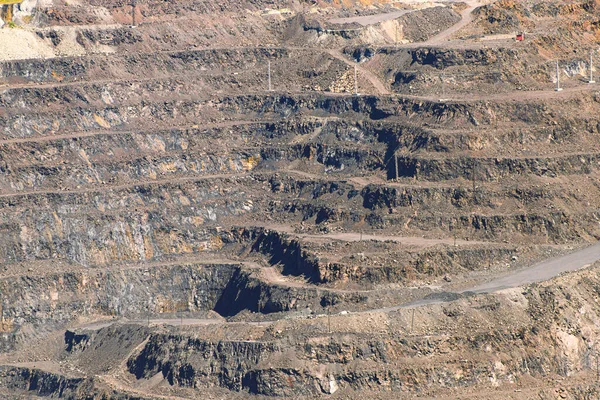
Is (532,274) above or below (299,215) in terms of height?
above

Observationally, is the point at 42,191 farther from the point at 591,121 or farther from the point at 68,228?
the point at 591,121

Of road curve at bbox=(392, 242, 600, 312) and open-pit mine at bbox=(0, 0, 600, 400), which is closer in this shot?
open-pit mine at bbox=(0, 0, 600, 400)

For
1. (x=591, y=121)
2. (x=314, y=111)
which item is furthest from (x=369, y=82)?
(x=591, y=121)

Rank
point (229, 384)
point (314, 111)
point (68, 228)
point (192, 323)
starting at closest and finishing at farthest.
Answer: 1. point (229, 384)
2. point (192, 323)
3. point (68, 228)
4. point (314, 111)

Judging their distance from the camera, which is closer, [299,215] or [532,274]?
[532,274]

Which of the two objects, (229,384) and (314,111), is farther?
(314,111)

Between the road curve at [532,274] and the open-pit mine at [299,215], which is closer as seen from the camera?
the open-pit mine at [299,215]

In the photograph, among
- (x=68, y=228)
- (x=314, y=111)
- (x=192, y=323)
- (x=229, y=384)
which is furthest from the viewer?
(x=314, y=111)
